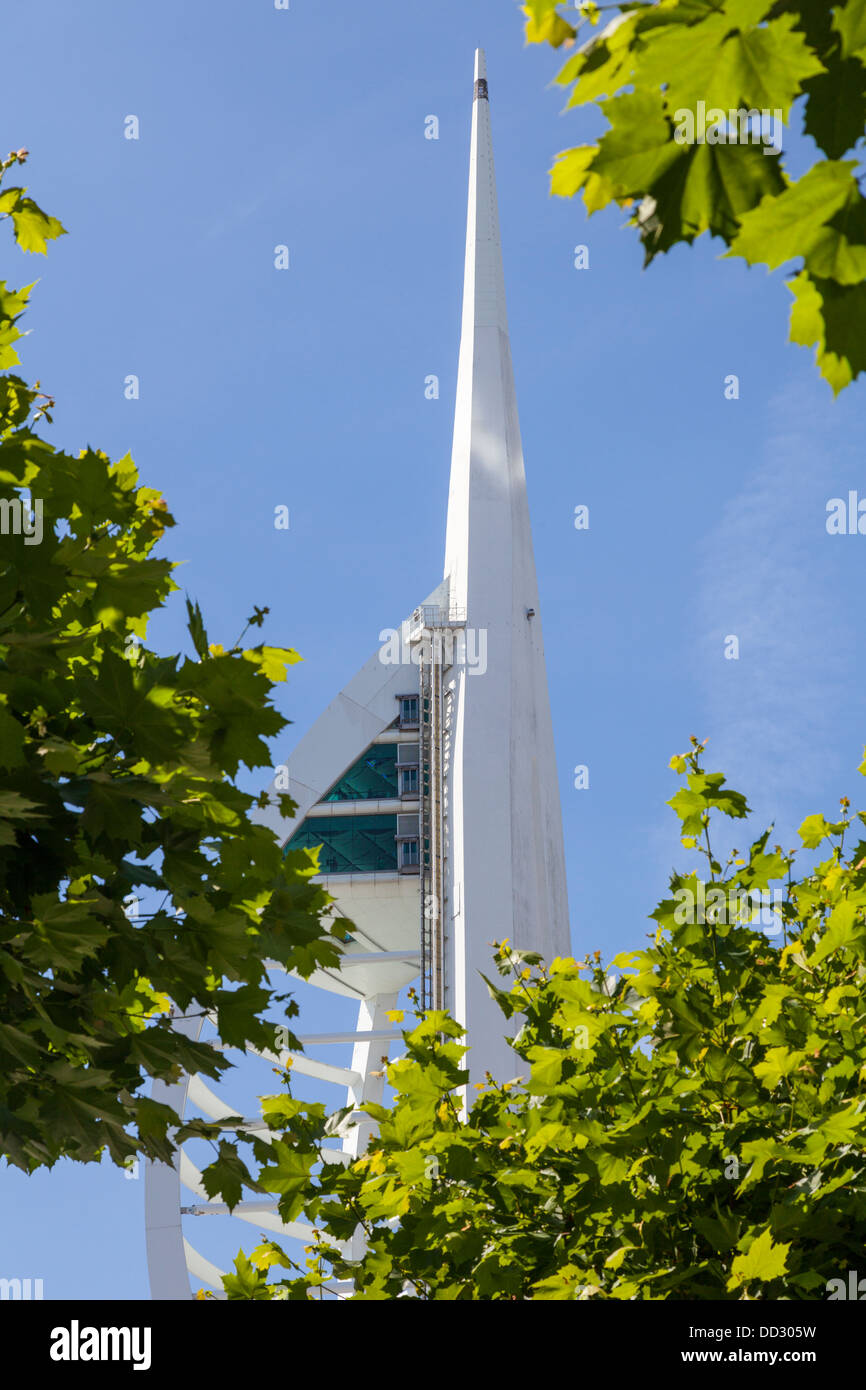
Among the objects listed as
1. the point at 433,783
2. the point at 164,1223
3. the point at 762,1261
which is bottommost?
the point at 762,1261

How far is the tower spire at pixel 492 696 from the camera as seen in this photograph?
4762cm

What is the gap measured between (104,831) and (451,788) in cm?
4517

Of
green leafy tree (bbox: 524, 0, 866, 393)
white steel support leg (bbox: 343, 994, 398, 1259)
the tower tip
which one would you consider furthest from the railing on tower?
green leafy tree (bbox: 524, 0, 866, 393)

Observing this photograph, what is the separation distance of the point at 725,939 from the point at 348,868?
149 ft

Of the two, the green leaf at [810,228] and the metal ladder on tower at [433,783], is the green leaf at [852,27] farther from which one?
the metal ladder on tower at [433,783]

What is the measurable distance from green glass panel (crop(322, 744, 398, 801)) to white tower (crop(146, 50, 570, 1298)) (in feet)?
0.18

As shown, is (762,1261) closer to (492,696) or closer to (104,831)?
(104,831)

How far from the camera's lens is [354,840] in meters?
52.5

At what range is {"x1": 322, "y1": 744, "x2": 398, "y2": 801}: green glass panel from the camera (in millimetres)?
52844

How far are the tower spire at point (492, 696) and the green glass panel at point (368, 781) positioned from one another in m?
3.76

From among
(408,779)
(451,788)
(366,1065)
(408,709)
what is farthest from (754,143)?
(366,1065)

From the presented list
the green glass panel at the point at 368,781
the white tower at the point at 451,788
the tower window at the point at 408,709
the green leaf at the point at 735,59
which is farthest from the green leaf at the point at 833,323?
the tower window at the point at 408,709
